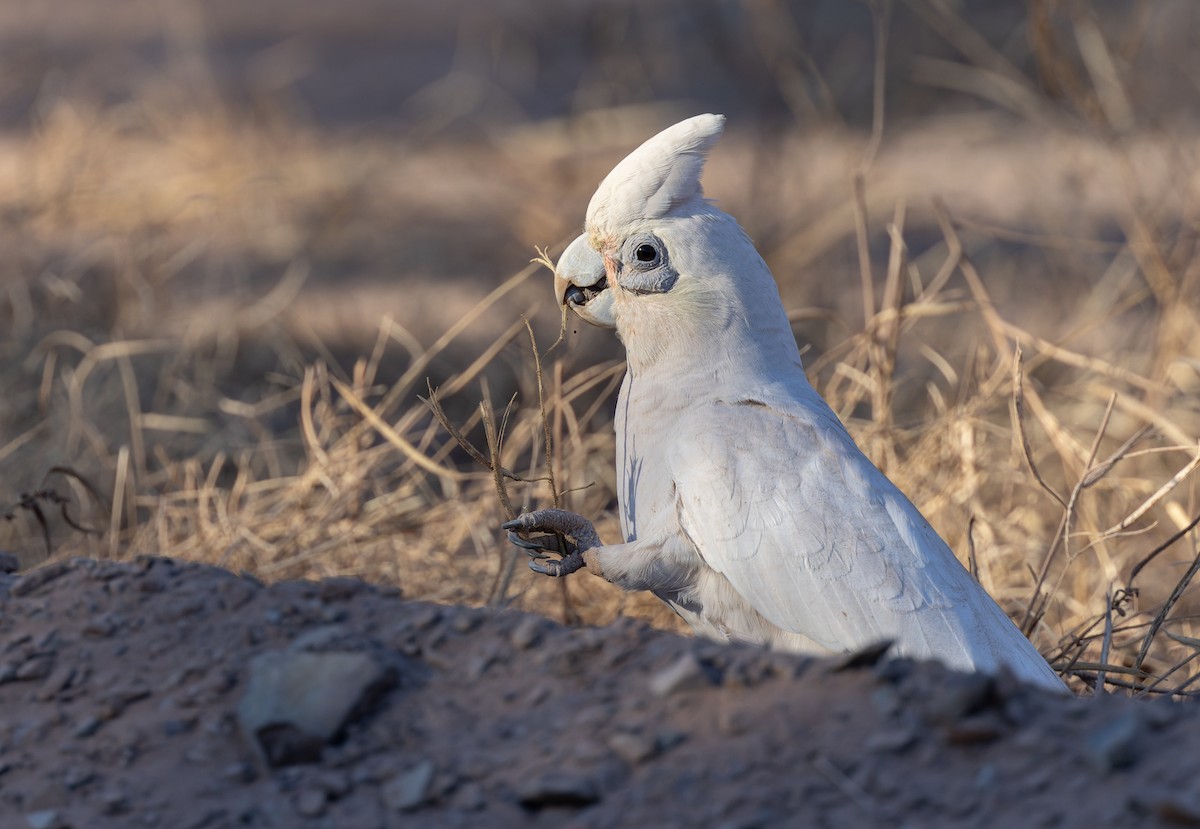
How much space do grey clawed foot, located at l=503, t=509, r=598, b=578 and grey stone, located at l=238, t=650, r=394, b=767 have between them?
638 mm

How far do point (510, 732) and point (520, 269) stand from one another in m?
5.30

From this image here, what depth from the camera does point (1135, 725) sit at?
161 centimetres

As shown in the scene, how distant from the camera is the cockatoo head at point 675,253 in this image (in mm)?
2545

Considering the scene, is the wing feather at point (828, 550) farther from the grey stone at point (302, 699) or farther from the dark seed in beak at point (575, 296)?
the grey stone at point (302, 699)

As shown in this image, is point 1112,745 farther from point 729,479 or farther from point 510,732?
point 729,479

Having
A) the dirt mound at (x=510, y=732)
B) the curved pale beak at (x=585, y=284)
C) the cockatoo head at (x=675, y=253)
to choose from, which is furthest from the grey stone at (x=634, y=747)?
the curved pale beak at (x=585, y=284)

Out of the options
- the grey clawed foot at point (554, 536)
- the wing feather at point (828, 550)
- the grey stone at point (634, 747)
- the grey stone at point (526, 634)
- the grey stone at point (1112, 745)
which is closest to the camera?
Result: the grey stone at point (1112, 745)

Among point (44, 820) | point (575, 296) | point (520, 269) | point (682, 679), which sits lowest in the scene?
point (44, 820)

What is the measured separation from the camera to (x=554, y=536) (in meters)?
2.60

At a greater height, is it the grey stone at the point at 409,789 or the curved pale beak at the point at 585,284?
the curved pale beak at the point at 585,284

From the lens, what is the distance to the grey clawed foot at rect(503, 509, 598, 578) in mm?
2490

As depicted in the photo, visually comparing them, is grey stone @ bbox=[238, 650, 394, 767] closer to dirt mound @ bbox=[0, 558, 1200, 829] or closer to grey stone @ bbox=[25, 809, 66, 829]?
dirt mound @ bbox=[0, 558, 1200, 829]

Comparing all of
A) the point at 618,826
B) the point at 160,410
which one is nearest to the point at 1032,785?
the point at 618,826

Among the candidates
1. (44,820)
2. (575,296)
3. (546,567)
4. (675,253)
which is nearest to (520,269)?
(575,296)
